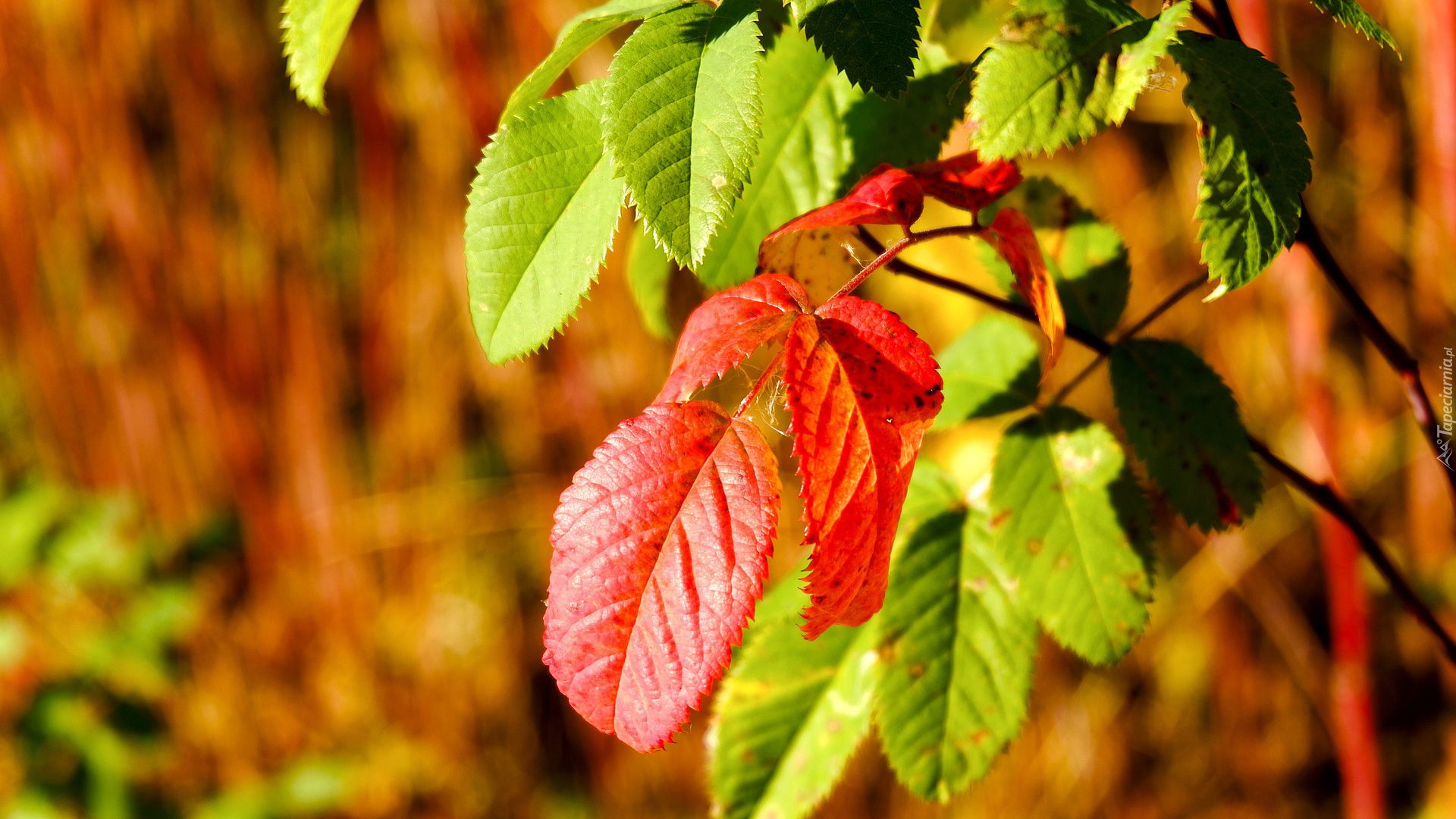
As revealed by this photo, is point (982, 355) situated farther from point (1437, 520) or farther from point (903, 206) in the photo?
point (1437, 520)

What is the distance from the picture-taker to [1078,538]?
0.56m

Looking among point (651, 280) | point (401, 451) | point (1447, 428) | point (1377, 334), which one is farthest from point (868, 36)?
point (401, 451)

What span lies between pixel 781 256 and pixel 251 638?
76.8 inches

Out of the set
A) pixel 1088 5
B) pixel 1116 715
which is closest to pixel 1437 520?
pixel 1116 715

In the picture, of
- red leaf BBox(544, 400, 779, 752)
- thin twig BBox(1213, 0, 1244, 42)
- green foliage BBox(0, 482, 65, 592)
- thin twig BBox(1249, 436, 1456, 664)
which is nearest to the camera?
red leaf BBox(544, 400, 779, 752)

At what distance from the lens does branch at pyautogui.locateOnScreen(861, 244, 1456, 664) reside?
53 cm

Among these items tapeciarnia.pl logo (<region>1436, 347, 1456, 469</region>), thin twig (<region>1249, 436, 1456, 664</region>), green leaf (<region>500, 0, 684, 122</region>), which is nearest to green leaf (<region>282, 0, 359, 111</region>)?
green leaf (<region>500, 0, 684, 122</region>)

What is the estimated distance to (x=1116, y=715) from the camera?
72.2 inches

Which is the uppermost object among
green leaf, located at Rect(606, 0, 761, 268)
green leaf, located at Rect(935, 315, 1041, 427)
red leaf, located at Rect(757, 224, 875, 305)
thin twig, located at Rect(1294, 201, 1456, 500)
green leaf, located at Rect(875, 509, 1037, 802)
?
green leaf, located at Rect(606, 0, 761, 268)

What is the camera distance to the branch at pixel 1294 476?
53 centimetres

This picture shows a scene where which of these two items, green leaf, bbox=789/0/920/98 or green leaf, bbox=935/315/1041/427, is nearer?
green leaf, bbox=789/0/920/98

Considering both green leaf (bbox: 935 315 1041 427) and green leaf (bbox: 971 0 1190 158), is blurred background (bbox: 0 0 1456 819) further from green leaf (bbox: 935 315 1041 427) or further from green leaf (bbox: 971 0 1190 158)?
green leaf (bbox: 971 0 1190 158)

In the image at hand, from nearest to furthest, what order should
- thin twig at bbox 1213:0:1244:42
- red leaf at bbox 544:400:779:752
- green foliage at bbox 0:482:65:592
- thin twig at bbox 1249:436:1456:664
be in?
red leaf at bbox 544:400:779:752, thin twig at bbox 1213:0:1244:42, thin twig at bbox 1249:436:1456:664, green foliage at bbox 0:482:65:592

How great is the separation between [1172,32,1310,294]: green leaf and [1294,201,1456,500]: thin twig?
0.10 m
